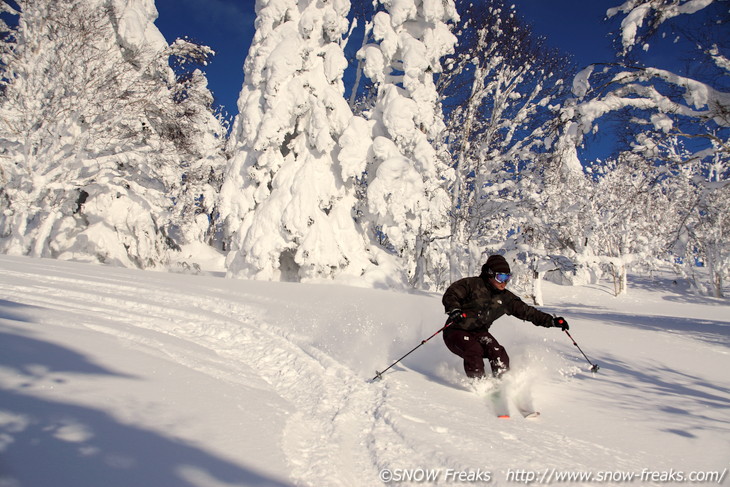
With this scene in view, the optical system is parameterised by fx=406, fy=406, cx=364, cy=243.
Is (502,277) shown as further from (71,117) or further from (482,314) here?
(71,117)

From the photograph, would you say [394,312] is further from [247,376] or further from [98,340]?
[98,340]

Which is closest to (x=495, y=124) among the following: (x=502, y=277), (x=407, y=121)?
(x=407, y=121)

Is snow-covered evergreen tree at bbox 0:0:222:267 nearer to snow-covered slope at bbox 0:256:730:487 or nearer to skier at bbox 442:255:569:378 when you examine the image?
snow-covered slope at bbox 0:256:730:487

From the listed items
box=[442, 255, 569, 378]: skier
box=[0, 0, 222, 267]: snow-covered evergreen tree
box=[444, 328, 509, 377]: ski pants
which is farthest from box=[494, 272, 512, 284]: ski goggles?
A: box=[0, 0, 222, 267]: snow-covered evergreen tree

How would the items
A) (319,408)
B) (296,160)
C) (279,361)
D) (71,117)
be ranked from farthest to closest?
(296,160) < (71,117) < (279,361) < (319,408)

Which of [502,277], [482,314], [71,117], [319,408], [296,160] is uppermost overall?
[71,117]

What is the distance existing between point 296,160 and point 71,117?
851cm

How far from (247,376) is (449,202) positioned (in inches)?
471

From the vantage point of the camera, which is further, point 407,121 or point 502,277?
point 407,121

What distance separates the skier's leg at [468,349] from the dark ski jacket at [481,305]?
4.7 inches

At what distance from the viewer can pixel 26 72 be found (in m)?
15.2

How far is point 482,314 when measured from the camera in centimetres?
484

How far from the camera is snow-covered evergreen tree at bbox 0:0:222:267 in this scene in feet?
48.6

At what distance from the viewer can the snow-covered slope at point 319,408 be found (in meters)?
2.36
